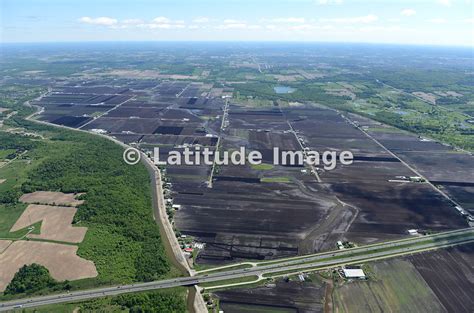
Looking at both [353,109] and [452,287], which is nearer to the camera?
[452,287]

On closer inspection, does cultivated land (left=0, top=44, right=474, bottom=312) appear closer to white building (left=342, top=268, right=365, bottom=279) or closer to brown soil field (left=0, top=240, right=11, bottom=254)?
white building (left=342, top=268, right=365, bottom=279)

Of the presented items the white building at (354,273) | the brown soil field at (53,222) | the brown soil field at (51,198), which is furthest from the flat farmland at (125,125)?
the white building at (354,273)

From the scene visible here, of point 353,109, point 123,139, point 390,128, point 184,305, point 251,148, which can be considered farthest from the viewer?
point 353,109

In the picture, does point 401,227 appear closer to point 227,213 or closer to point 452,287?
point 452,287

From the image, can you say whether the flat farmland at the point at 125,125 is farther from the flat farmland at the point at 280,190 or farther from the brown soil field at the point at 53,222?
the brown soil field at the point at 53,222

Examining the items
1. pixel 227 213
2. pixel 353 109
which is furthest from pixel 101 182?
pixel 353 109

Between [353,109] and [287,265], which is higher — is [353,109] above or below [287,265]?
above
